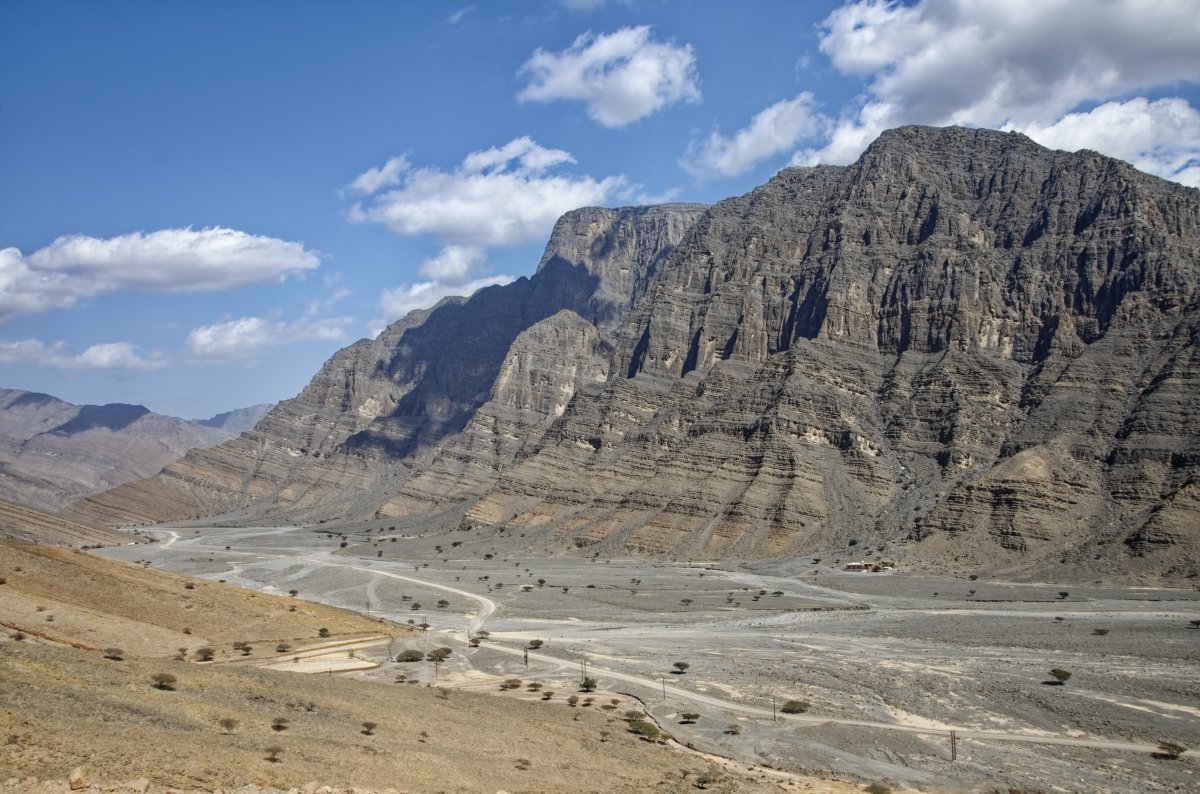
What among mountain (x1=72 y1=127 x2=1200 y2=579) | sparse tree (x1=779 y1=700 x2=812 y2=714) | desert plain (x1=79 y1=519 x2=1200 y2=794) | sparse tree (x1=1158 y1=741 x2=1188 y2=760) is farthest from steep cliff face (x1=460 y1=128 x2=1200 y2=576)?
sparse tree (x1=779 y1=700 x2=812 y2=714)

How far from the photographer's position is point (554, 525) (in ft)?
556

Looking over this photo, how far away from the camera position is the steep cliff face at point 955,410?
397ft

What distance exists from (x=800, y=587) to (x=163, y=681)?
83.8 meters

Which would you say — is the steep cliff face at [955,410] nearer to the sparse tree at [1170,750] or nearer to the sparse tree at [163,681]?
the sparse tree at [1170,750]

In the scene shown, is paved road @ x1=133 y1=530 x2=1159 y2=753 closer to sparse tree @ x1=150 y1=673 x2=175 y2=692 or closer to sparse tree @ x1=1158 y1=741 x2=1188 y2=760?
sparse tree @ x1=1158 y1=741 x2=1188 y2=760

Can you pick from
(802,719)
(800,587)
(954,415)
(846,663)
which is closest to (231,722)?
(802,719)

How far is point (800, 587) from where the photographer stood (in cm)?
10606

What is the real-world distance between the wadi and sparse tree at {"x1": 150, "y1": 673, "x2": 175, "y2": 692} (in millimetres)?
236

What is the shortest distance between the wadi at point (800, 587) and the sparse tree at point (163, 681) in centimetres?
24

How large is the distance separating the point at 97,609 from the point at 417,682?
55.1 feet

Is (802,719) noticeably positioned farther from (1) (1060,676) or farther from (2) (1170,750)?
(1) (1060,676)

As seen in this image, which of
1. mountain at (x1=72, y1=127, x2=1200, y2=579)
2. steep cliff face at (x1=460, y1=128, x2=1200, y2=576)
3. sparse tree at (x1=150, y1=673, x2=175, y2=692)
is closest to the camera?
sparse tree at (x1=150, y1=673, x2=175, y2=692)

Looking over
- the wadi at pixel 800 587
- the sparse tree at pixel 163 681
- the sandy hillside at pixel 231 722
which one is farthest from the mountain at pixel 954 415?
the sparse tree at pixel 163 681

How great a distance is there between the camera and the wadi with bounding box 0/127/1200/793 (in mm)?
32969
